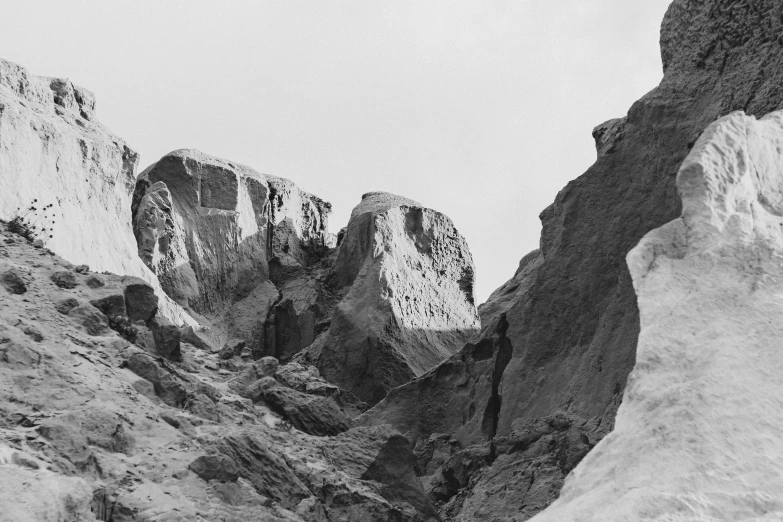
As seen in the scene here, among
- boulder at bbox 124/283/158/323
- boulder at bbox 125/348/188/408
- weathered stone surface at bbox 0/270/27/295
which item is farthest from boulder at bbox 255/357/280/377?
weathered stone surface at bbox 0/270/27/295

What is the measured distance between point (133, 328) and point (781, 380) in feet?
37.0

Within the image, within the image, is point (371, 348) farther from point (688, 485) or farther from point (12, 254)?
point (688, 485)

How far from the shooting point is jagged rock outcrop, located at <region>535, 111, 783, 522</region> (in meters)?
10.1

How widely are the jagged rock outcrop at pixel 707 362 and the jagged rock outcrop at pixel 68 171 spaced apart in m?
14.1

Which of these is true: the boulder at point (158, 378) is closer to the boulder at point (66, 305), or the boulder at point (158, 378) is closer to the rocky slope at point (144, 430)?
the rocky slope at point (144, 430)

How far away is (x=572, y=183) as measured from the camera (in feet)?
74.0

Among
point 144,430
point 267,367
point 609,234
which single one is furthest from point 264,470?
point 609,234

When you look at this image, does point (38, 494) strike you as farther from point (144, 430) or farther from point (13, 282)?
point (13, 282)

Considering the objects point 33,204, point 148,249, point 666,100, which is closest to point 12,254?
point 33,204

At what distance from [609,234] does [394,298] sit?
32.6 ft

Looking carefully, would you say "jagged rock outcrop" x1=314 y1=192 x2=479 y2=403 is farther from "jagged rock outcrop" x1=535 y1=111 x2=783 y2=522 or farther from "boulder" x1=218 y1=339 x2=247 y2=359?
"jagged rock outcrop" x1=535 y1=111 x2=783 y2=522

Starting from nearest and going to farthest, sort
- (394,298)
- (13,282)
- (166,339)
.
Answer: (13,282)
(166,339)
(394,298)

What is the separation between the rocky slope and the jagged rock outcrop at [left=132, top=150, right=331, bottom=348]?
12.9m

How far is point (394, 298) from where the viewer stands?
100ft
